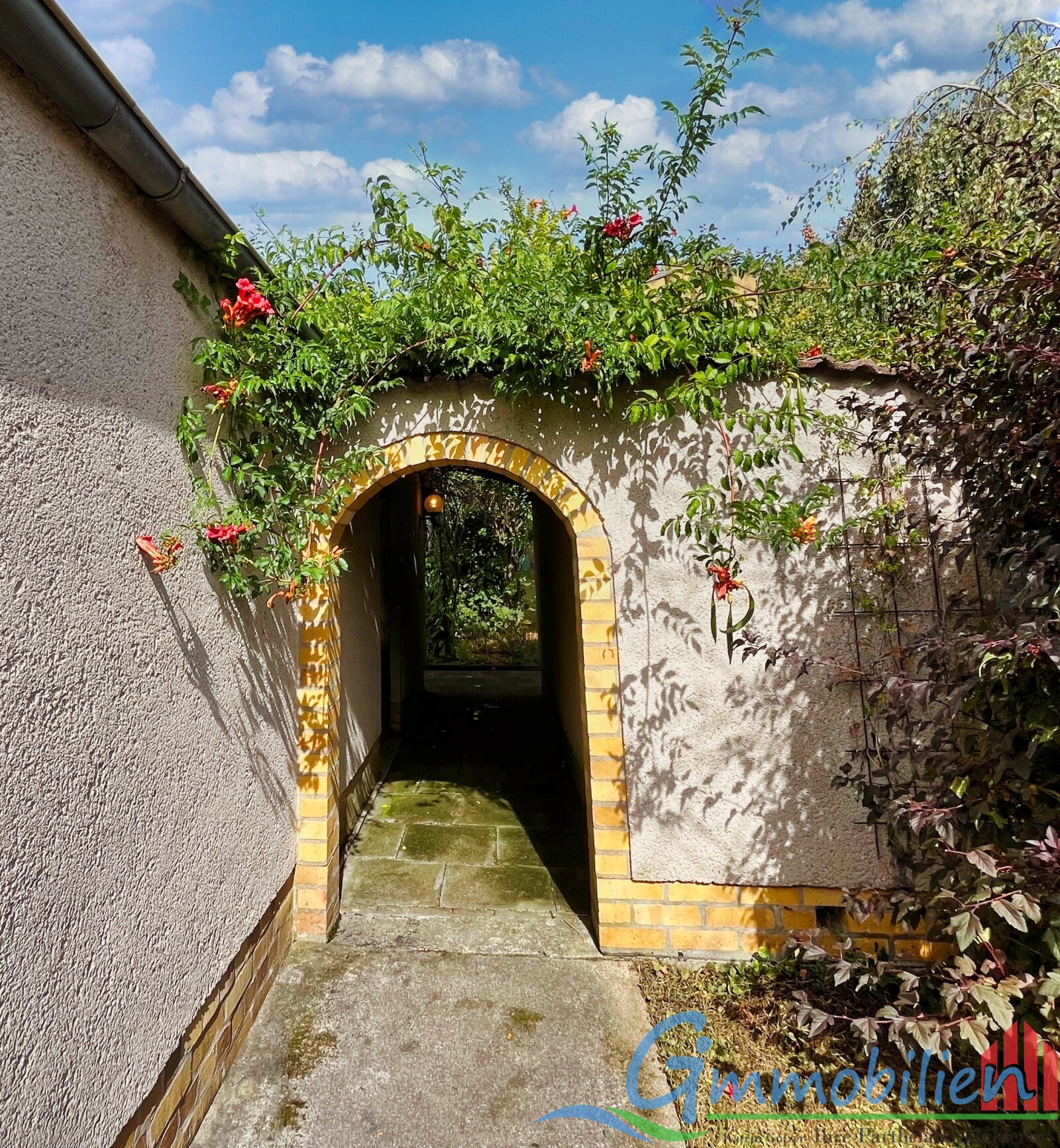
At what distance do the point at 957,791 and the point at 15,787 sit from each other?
3969mm

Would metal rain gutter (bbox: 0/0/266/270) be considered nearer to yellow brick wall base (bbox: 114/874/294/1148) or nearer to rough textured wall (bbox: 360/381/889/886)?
rough textured wall (bbox: 360/381/889/886)

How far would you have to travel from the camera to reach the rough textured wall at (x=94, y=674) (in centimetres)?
191

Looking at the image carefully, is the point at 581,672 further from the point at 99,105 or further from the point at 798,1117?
the point at 99,105

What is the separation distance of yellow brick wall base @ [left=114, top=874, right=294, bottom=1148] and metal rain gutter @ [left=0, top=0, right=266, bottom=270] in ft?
12.7

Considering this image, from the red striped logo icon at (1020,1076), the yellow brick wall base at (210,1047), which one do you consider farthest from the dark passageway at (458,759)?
the red striped logo icon at (1020,1076)

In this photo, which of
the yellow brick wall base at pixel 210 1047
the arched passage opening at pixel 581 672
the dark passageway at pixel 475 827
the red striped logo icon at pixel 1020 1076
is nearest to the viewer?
the yellow brick wall base at pixel 210 1047

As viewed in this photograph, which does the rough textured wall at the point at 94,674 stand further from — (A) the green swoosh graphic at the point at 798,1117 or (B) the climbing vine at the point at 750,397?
(A) the green swoosh graphic at the point at 798,1117

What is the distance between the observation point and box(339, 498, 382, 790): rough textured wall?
5.75 metres

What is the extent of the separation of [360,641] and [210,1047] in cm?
395

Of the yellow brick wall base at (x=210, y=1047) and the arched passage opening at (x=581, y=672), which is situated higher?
the arched passage opening at (x=581, y=672)

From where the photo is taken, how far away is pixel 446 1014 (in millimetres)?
3559

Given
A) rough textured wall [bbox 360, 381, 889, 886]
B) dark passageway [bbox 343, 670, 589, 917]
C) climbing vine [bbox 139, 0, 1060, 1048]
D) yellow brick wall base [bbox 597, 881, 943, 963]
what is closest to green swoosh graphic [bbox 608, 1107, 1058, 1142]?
climbing vine [bbox 139, 0, 1060, 1048]

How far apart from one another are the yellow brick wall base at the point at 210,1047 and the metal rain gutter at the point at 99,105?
3.88 meters

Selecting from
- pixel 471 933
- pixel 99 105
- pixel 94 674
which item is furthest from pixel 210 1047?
pixel 99 105
